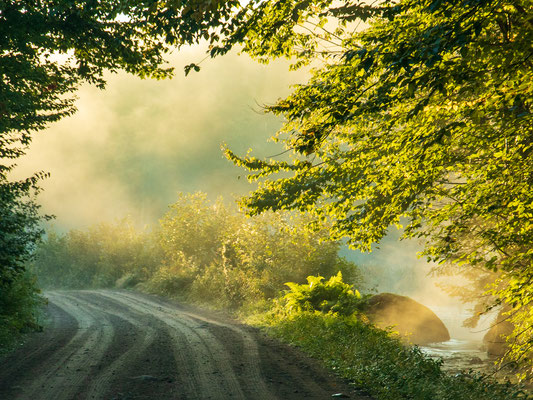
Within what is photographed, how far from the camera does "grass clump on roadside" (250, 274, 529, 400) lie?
25.4ft

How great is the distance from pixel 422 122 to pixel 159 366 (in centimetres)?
774

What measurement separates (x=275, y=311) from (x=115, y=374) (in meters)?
9.16

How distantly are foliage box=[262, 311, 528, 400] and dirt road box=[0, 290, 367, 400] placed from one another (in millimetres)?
575

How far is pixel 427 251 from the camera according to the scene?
9.25m

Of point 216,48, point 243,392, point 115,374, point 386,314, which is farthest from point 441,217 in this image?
point 386,314

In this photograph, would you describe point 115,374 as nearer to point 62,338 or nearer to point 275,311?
point 62,338

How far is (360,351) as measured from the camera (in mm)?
10031

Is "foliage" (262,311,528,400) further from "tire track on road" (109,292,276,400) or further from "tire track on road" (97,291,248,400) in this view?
"tire track on road" (97,291,248,400)

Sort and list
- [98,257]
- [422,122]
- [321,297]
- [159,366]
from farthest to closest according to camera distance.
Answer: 1. [98,257]
2. [321,297]
3. [159,366]
4. [422,122]

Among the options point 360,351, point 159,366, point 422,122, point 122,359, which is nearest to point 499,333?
point 360,351

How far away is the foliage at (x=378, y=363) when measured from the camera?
7617mm

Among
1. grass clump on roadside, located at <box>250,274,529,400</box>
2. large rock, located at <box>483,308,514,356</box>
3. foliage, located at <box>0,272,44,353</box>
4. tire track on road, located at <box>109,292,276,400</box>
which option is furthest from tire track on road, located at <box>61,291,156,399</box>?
large rock, located at <box>483,308,514,356</box>

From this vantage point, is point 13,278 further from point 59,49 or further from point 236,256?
point 236,256

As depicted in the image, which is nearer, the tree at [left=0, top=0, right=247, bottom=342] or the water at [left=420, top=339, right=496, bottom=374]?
the tree at [left=0, top=0, right=247, bottom=342]
